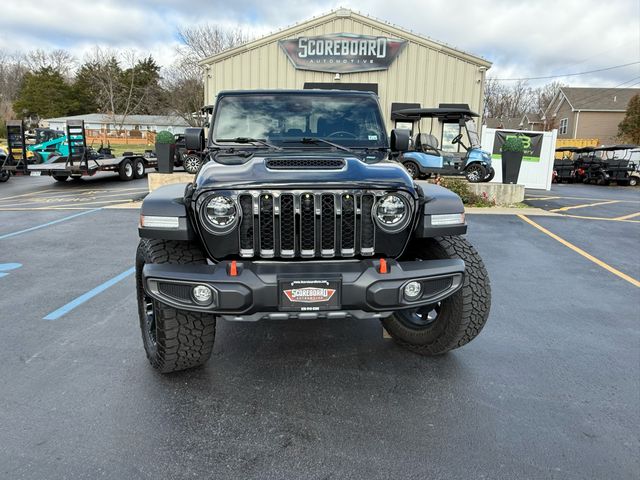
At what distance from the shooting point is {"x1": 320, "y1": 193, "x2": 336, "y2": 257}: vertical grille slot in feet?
9.07

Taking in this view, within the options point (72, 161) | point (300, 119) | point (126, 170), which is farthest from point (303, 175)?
point (126, 170)

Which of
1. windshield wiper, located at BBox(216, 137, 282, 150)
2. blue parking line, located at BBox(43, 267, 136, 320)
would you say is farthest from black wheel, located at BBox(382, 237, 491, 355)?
blue parking line, located at BBox(43, 267, 136, 320)

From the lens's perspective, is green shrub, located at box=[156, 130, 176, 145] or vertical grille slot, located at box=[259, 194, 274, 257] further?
green shrub, located at box=[156, 130, 176, 145]

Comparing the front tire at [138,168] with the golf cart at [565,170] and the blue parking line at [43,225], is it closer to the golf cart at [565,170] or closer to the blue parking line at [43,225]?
the blue parking line at [43,225]

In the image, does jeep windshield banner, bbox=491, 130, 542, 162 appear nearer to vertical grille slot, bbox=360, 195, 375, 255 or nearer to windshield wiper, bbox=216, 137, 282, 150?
windshield wiper, bbox=216, 137, 282, 150

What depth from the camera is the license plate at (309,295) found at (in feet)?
8.49

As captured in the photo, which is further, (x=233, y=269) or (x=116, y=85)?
(x=116, y=85)

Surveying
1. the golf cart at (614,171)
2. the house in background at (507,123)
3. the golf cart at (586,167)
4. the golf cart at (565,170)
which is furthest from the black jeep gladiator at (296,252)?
the house in background at (507,123)

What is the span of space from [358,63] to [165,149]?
8.83m

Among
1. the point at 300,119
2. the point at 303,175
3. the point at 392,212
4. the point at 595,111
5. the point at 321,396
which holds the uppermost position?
the point at 595,111

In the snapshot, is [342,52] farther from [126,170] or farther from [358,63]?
[126,170]

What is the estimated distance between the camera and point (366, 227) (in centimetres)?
284

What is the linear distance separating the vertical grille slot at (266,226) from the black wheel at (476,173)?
38.2ft

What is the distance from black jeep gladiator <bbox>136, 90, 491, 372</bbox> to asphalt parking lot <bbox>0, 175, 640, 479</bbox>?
0.37m
